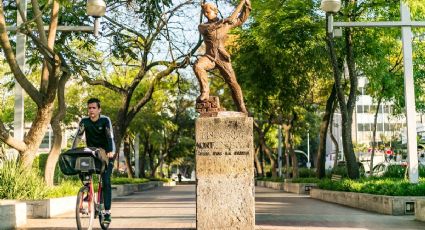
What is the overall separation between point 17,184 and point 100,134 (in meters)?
4.92

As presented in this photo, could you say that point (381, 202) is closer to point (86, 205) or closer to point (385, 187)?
point (385, 187)

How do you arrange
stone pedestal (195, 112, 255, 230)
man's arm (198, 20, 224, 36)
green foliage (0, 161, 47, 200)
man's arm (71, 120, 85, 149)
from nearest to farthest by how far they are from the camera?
man's arm (71, 120, 85, 149) → stone pedestal (195, 112, 255, 230) → man's arm (198, 20, 224, 36) → green foliage (0, 161, 47, 200)

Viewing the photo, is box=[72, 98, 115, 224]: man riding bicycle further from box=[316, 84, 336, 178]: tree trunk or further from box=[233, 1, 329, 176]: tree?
box=[316, 84, 336, 178]: tree trunk

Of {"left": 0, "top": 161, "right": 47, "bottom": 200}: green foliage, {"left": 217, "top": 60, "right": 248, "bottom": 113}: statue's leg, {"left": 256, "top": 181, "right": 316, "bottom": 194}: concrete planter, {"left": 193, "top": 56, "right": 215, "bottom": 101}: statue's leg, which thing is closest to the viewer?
{"left": 193, "top": 56, "right": 215, "bottom": 101}: statue's leg

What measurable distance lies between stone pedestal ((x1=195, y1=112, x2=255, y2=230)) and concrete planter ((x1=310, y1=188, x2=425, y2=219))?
4.86 metres

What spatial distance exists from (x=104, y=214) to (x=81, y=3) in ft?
35.3

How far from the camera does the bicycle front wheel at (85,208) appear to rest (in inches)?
311

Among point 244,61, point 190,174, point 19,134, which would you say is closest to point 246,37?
point 244,61

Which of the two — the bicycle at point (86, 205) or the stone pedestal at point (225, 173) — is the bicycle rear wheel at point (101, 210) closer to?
the bicycle at point (86, 205)

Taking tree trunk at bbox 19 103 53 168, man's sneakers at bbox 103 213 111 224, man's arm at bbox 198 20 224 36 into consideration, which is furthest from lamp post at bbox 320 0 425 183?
man's sneakers at bbox 103 213 111 224

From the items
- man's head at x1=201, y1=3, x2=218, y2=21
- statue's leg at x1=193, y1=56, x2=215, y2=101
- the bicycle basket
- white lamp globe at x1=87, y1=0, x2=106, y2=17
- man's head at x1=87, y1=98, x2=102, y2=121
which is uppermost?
white lamp globe at x1=87, y1=0, x2=106, y2=17

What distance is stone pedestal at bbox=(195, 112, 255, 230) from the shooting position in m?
8.81

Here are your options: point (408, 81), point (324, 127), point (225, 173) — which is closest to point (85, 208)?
point (225, 173)

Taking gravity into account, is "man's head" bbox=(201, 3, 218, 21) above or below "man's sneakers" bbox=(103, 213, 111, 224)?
above
